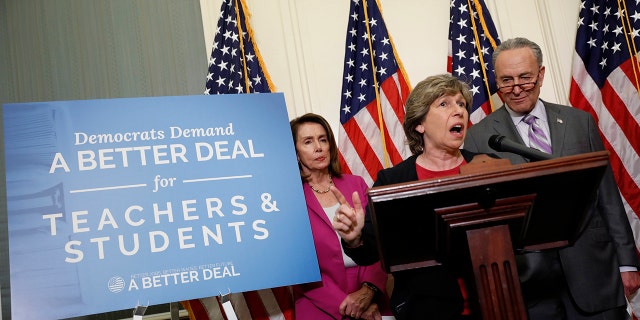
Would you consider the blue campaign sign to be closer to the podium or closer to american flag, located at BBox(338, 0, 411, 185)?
the podium

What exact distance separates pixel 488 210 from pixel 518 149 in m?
0.33

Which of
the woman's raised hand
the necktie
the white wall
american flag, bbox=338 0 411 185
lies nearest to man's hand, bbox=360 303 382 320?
the woman's raised hand

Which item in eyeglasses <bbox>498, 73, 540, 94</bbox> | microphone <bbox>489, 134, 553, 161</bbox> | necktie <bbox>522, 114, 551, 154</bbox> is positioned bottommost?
microphone <bbox>489, 134, 553, 161</bbox>

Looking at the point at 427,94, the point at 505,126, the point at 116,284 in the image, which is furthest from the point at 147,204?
the point at 505,126

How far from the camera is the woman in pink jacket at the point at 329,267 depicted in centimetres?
307

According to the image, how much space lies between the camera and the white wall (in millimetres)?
4371

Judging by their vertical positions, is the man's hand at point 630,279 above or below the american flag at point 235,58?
below

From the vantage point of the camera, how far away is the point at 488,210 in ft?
6.01

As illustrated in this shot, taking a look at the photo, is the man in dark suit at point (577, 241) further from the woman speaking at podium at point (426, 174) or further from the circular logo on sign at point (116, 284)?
the circular logo on sign at point (116, 284)

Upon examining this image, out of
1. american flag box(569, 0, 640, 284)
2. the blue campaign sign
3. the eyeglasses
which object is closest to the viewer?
the blue campaign sign

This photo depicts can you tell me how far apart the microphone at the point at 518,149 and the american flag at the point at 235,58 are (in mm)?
2180

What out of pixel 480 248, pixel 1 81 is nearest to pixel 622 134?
pixel 480 248

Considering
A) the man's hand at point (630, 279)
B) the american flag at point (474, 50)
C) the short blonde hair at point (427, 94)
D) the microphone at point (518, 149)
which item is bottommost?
the man's hand at point (630, 279)

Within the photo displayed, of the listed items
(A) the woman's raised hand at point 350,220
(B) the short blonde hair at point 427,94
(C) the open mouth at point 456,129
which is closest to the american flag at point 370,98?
(B) the short blonde hair at point 427,94
